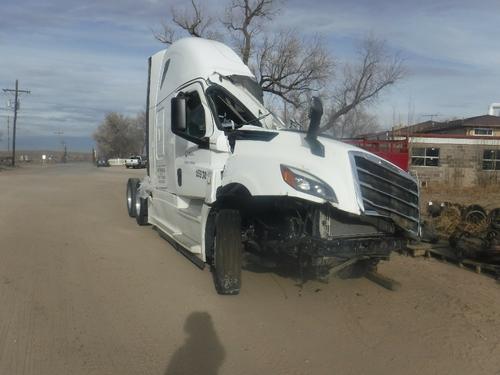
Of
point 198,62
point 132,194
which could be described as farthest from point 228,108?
point 132,194

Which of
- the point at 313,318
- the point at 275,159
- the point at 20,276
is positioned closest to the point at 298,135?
the point at 275,159

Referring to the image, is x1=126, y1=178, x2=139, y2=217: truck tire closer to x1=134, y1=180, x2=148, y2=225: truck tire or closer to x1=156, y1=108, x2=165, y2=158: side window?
x1=134, y1=180, x2=148, y2=225: truck tire

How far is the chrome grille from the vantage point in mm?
5336

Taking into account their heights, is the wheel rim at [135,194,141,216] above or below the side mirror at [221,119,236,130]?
below

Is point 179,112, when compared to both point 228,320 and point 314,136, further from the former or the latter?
point 228,320

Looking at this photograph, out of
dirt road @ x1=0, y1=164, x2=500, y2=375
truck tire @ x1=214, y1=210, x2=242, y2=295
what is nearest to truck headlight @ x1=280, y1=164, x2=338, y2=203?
truck tire @ x1=214, y1=210, x2=242, y2=295

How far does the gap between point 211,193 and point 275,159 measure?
1276mm

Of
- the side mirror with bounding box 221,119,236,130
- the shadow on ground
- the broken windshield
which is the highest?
the broken windshield

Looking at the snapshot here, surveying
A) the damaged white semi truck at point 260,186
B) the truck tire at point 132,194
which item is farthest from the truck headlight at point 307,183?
the truck tire at point 132,194

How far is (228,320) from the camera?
5.54 meters

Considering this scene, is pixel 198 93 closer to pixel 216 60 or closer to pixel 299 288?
pixel 216 60

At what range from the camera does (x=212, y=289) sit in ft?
22.0

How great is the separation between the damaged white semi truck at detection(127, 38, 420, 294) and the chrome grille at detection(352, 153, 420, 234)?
1cm

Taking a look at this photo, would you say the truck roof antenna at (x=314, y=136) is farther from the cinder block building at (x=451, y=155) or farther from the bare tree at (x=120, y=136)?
the bare tree at (x=120, y=136)
